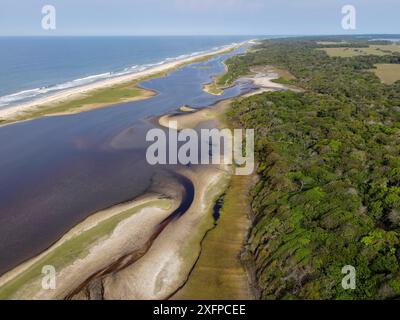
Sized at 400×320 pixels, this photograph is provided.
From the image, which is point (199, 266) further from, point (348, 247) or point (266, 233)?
point (348, 247)

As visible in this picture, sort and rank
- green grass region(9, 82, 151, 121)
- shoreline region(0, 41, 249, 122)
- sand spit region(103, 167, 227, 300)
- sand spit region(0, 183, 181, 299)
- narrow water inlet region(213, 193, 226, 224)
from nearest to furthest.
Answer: sand spit region(103, 167, 227, 300)
sand spit region(0, 183, 181, 299)
narrow water inlet region(213, 193, 226, 224)
shoreline region(0, 41, 249, 122)
green grass region(9, 82, 151, 121)

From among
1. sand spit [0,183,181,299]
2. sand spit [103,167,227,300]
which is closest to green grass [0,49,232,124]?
sand spit [0,183,181,299]

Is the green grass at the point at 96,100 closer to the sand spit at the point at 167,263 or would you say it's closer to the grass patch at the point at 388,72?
the sand spit at the point at 167,263

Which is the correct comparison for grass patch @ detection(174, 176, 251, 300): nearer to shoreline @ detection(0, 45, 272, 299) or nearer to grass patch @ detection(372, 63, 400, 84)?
shoreline @ detection(0, 45, 272, 299)

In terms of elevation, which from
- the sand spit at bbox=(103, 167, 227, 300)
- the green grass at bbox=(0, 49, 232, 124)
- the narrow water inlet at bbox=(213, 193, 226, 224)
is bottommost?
the sand spit at bbox=(103, 167, 227, 300)

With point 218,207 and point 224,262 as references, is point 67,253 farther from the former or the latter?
point 218,207

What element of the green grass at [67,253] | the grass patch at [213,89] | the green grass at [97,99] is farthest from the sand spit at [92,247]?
the grass patch at [213,89]

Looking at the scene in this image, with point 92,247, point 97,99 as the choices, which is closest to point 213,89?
point 97,99
